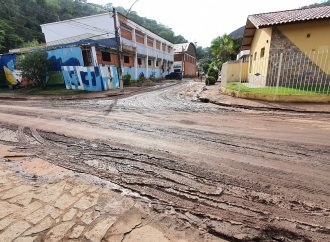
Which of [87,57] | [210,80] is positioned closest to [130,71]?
[87,57]

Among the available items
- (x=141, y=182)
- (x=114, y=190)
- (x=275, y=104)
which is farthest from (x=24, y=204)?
(x=275, y=104)

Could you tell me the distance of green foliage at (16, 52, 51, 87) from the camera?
18.1 metres

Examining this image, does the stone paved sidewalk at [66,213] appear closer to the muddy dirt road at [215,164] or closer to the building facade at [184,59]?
the muddy dirt road at [215,164]

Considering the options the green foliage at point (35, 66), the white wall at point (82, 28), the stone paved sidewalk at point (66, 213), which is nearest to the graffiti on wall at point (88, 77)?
the green foliage at point (35, 66)

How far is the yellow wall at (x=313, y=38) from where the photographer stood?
11.5m

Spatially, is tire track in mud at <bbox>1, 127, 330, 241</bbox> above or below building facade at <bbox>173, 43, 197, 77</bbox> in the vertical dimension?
below

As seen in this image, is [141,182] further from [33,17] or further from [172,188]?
[33,17]

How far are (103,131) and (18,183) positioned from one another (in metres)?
2.83

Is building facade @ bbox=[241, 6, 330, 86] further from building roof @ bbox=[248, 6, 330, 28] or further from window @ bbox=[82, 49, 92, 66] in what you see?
window @ bbox=[82, 49, 92, 66]

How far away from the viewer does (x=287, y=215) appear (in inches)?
93.4

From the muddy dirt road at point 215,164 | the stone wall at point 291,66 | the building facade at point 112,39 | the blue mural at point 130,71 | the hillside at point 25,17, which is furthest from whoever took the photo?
the hillside at point 25,17

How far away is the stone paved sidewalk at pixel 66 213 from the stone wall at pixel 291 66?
40.8ft

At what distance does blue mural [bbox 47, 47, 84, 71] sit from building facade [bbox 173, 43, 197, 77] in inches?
1231

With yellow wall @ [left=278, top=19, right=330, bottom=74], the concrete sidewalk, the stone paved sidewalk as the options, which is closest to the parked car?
yellow wall @ [left=278, top=19, right=330, bottom=74]
